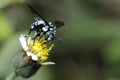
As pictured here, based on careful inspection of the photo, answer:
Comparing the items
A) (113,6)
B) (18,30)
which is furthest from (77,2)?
(18,30)

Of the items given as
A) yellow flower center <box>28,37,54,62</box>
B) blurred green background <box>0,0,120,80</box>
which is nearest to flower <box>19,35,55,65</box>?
yellow flower center <box>28,37,54,62</box>

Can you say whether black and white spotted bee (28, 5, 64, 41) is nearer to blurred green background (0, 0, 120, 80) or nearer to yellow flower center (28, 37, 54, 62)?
yellow flower center (28, 37, 54, 62)

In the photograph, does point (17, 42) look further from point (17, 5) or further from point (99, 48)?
point (99, 48)

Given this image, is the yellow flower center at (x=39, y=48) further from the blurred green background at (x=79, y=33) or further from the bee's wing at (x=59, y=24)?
the blurred green background at (x=79, y=33)

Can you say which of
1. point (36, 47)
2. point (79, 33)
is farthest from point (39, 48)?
point (79, 33)

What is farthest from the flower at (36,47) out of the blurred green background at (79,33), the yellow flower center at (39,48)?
the blurred green background at (79,33)

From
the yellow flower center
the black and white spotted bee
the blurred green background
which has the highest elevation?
the black and white spotted bee

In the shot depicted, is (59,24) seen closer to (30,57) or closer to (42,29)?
(42,29)
